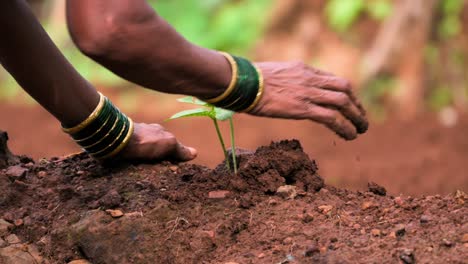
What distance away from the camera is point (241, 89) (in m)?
2.70

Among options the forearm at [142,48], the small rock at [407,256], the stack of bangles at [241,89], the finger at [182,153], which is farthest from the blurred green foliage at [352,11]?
the small rock at [407,256]

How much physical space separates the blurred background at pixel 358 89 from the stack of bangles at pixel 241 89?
309 centimetres

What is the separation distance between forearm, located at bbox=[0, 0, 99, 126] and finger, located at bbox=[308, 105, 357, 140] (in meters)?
0.76

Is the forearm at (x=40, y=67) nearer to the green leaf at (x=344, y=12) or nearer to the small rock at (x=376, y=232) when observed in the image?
the small rock at (x=376, y=232)

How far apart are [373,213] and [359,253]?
306mm

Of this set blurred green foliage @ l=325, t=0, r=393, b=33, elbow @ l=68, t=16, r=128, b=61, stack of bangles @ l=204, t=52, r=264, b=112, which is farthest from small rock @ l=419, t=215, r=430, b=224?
blurred green foliage @ l=325, t=0, r=393, b=33

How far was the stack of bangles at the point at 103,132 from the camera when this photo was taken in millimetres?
3072

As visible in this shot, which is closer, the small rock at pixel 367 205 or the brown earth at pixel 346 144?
the small rock at pixel 367 205

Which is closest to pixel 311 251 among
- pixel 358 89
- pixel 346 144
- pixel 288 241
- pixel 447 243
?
pixel 288 241

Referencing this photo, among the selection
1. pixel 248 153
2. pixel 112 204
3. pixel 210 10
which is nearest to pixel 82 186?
pixel 112 204

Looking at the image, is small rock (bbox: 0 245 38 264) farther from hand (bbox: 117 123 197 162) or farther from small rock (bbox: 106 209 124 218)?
hand (bbox: 117 123 197 162)

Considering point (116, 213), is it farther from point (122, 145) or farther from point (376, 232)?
point (376, 232)

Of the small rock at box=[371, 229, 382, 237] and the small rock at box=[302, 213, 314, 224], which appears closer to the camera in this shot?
the small rock at box=[371, 229, 382, 237]

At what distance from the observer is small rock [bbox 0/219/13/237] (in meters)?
2.96
